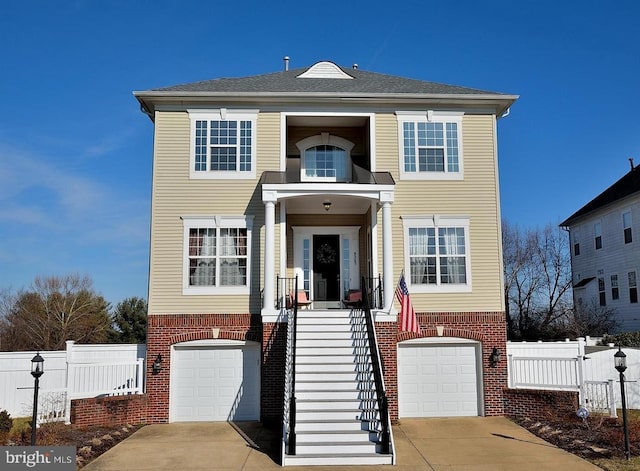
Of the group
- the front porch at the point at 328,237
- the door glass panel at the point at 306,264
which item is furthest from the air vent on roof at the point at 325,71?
the door glass panel at the point at 306,264

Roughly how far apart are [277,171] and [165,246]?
3583 millimetres

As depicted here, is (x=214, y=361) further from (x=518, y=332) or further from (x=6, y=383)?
(x=518, y=332)

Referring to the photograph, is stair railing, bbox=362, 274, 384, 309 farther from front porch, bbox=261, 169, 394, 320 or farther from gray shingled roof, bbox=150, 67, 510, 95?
gray shingled roof, bbox=150, 67, 510, 95

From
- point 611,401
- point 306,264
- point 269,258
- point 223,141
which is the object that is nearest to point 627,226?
point 611,401

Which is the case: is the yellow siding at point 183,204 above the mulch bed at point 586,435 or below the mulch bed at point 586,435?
above

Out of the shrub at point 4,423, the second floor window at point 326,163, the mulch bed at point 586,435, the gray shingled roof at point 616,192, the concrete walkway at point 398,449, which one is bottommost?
the concrete walkway at point 398,449

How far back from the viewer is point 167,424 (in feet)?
44.1

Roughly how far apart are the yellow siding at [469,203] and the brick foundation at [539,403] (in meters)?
2.25

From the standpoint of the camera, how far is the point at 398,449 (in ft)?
34.7

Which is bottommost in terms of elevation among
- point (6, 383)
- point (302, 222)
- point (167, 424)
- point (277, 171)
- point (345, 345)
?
point (167, 424)

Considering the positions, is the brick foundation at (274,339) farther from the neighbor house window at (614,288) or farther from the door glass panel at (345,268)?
the neighbor house window at (614,288)

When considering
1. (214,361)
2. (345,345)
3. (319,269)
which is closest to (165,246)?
(214,361)

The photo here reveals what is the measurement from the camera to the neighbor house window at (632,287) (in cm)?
2520

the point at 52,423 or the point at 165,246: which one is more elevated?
the point at 165,246
